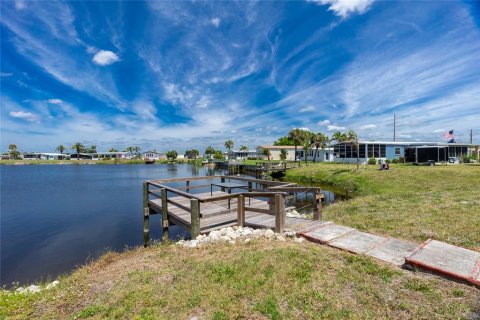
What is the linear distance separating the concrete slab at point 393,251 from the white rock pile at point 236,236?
4.84ft

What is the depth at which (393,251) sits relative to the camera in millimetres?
4723

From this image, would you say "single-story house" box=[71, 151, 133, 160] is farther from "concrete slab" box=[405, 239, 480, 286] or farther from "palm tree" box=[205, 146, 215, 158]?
"concrete slab" box=[405, 239, 480, 286]

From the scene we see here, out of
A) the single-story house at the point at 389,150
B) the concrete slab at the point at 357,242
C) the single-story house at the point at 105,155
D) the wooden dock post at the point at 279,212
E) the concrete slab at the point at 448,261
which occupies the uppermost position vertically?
the single-story house at the point at 105,155

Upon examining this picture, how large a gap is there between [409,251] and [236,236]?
11.8 feet

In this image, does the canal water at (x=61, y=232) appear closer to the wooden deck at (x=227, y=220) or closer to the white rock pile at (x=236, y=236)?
the wooden deck at (x=227, y=220)

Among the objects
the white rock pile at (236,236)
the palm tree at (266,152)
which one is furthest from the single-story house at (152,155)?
the white rock pile at (236,236)

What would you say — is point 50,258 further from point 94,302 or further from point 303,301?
point 303,301


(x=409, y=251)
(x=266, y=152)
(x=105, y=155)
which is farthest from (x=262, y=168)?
(x=105, y=155)

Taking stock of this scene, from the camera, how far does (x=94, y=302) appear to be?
12.2 ft

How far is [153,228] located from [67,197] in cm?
1561

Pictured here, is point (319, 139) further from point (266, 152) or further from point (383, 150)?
point (266, 152)

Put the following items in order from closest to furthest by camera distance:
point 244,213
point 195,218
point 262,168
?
point 195,218
point 244,213
point 262,168

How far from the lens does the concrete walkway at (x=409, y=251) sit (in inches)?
148

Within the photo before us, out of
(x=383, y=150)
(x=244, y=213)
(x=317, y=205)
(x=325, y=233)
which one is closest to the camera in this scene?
(x=325, y=233)
